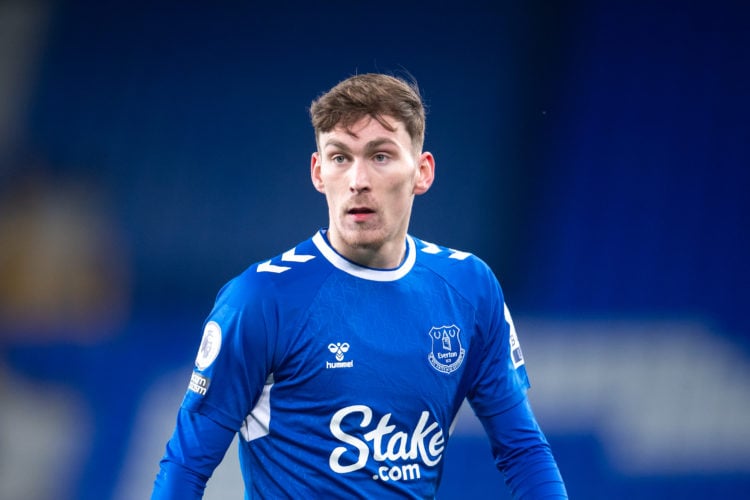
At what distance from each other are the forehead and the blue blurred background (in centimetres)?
206

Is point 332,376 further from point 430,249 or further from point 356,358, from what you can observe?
point 430,249

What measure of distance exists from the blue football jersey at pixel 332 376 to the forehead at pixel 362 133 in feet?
0.89

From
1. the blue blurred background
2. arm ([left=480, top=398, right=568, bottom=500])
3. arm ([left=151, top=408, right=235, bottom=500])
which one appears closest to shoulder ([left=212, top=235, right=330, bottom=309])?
arm ([left=151, top=408, right=235, bottom=500])

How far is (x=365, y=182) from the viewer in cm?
227

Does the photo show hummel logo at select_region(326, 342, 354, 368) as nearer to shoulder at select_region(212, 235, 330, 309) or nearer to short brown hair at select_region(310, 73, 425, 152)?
shoulder at select_region(212, 235, 330, 309)

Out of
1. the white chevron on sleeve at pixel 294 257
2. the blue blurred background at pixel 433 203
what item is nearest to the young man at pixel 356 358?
the white chevron on sleeve at pixel 294 257

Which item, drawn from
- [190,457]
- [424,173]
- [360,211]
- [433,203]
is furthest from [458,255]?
[433,203]

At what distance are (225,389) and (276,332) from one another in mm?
171

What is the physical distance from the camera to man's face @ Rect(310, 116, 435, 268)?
7.52 feet

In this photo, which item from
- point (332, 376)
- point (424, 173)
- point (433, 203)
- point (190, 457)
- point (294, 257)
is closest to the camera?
point (190, 457)

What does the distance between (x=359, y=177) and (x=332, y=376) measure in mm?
460

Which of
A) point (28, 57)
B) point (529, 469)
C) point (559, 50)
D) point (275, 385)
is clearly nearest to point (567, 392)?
point (559, 50)

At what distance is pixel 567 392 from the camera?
14.0 ft

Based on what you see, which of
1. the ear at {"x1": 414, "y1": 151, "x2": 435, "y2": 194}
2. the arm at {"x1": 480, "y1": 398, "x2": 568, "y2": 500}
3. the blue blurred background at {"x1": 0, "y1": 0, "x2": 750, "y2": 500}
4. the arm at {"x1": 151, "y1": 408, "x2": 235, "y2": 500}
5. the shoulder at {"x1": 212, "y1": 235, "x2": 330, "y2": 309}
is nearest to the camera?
the arm at {"x1": 151, "y1": 408, "x2": 235, "y2": 500}
